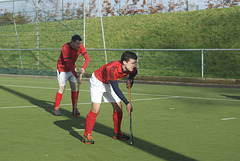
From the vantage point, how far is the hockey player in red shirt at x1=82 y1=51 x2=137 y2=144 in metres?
6.34

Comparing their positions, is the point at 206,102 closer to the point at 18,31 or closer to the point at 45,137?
the point at 45,137

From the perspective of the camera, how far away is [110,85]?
6949mm

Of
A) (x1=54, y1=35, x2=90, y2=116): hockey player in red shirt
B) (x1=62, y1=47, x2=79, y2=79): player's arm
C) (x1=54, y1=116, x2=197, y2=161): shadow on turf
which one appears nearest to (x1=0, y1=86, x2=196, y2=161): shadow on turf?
(x1=54, y1=116, x2=197, y2=161): shadow on turf

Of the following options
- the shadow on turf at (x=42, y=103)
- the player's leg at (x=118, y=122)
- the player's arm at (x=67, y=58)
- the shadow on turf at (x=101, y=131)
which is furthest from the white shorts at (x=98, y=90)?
the shadow on turf at (x=42, y=103)

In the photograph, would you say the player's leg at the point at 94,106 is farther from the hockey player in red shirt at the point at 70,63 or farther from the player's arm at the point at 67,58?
the player's arm at the point at 67,58

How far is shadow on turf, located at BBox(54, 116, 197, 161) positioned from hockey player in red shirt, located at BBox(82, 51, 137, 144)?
432mm

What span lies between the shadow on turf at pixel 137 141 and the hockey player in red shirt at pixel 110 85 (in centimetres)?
43

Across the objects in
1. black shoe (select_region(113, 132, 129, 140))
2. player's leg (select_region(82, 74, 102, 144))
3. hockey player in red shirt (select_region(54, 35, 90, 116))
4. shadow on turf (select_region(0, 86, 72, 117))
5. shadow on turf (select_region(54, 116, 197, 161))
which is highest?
hockey player in red shirt (select_region(54, 35, 90, 116))

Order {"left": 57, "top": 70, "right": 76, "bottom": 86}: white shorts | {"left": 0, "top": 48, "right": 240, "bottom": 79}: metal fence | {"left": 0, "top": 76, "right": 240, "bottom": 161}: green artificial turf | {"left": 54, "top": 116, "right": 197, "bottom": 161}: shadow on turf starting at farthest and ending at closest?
{"left": 0, "top": 48, "right": 240, "bottom": 79}: metal fence
{"left": 57, "top": 70, "right": 76, "bottom": 86}: white shorts
{"left": 0, "top": 76, "right": 240, "bottom": 161}: green artificial turf
{"left": 54, "top": 116, "right": 197, "bottom": 161}: shadow on turf

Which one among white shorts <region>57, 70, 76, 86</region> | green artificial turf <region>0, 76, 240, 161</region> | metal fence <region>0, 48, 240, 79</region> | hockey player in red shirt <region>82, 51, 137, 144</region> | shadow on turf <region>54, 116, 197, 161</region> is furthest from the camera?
metal fence <region>0, 48, 240, 79</region>

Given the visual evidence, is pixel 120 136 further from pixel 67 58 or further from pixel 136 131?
pixel 67 58

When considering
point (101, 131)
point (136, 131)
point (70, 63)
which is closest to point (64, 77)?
point (70, 63)

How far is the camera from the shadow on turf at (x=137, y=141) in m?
6.00

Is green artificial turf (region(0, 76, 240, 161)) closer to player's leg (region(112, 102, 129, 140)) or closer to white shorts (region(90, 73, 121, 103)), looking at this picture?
player's leg (region(112, 102, 129, 140))
